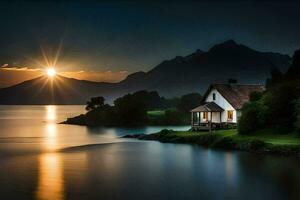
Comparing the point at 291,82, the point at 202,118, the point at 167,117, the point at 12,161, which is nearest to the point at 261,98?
the point at 291,82

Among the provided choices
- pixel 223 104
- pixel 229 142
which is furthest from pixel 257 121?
pixel 223 104

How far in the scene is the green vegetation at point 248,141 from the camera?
1921 inches

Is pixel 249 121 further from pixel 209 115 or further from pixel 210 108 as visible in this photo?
pixel 209 115

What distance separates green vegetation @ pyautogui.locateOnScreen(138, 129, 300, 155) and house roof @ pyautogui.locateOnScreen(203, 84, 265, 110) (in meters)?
7.86

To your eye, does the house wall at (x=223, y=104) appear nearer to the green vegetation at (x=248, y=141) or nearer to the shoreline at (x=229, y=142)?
the shoreline at (x=229, y=142)

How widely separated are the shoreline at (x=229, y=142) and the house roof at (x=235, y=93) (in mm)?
7200

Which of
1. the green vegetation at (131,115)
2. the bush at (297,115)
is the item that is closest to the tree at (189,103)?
the green vegetation at (131,115)

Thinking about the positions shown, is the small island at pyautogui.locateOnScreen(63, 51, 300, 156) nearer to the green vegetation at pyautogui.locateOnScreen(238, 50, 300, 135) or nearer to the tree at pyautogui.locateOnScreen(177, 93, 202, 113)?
the green vegetation at pyautogui.locateOnScreen(238, 50, 300, 135)

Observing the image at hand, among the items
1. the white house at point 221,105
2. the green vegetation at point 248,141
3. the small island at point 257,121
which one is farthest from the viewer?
the white house at point 221,105

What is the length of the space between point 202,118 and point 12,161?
111ft

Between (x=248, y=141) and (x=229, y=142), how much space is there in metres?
3.35

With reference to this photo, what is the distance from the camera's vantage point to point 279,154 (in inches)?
1884

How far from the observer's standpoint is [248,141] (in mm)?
53906

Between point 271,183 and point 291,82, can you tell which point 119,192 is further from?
point 291,82
